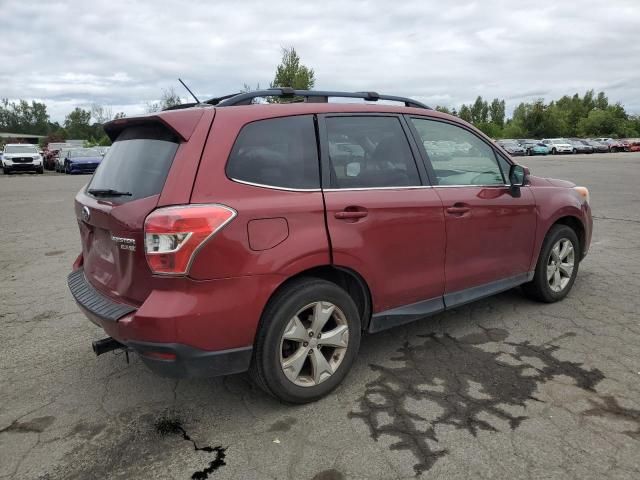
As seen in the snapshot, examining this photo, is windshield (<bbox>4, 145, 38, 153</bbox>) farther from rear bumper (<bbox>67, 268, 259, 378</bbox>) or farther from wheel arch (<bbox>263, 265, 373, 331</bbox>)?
wheel arch (<bbox>263, 265, 373, 331</bbox>)

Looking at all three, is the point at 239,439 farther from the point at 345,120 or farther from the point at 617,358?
the point at 617,358

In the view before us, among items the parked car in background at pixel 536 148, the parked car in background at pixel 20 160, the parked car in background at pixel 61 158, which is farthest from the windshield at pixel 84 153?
the parked car in background at pixel 536 148

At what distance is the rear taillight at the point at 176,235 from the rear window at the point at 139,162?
206mm

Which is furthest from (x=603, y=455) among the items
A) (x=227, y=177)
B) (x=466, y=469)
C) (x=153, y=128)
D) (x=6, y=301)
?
(x=6, y=301)

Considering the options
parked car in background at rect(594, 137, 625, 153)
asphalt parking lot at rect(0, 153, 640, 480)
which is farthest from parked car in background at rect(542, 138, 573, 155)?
asphalt parking lot at rect(0, 153, 640, 480)

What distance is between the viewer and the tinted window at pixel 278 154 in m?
2.86

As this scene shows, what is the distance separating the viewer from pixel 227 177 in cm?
277

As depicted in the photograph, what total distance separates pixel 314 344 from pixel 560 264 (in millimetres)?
2797

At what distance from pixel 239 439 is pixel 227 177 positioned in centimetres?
139

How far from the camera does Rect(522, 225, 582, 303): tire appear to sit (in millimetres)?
4543

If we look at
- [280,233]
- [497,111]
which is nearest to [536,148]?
[280,233]

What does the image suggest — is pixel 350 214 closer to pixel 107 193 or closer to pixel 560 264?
pixel 107 193

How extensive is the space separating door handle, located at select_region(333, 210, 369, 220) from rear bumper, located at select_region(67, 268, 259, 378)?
0.77m

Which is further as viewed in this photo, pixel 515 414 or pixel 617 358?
pixel 617 358
